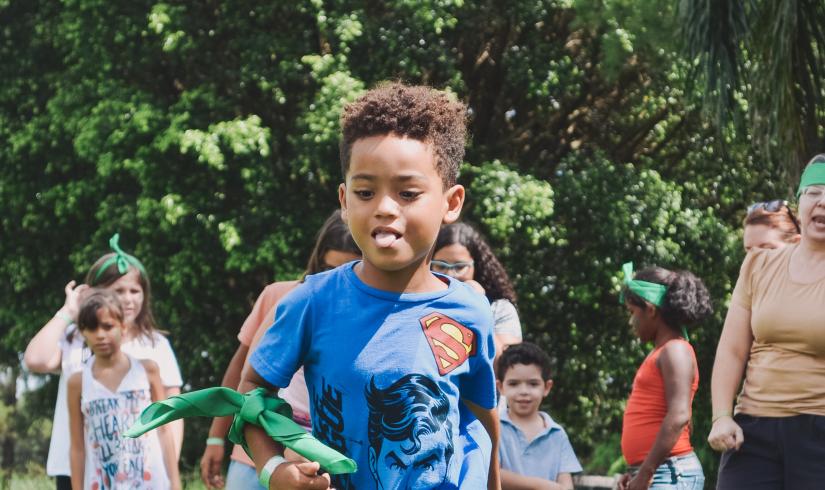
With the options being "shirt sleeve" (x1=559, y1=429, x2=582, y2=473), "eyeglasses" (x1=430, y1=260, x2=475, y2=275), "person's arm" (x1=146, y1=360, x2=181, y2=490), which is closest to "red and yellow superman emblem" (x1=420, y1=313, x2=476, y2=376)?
"eyeglasses" (x1=430, y1=260, x2=475, y2=275)

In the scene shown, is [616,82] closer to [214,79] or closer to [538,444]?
[214,79]

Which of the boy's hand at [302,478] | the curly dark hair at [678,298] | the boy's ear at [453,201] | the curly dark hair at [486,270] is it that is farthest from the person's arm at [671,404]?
the boy's hand at [302,478]

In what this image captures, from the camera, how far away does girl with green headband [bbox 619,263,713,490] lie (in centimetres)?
526

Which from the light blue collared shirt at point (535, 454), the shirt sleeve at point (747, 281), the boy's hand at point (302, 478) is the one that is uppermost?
the shirt sleeve at point (747, 281)

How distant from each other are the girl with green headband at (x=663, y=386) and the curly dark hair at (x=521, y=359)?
48 centimetres

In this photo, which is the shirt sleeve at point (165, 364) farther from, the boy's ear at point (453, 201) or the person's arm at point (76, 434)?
the boy's ear at point (453, 201)

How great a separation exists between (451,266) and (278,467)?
112 inches

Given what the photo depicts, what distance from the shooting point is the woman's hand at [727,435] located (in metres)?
4.44

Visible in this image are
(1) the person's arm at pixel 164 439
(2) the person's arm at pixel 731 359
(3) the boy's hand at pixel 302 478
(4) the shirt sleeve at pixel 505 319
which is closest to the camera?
(3) the boy's hand at pixel 302 478

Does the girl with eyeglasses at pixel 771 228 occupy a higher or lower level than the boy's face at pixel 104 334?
higher

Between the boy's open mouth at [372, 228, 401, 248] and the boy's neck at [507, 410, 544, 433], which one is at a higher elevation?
the boy's open mouth at [372, 228, 401, 248]

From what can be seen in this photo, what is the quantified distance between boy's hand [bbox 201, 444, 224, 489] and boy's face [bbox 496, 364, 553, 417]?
57.7 inches

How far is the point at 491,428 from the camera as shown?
303 centimetres

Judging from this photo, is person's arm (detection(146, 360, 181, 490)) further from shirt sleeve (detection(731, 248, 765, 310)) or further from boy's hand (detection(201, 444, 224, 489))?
shirt sleeve (detection(731, 248, 765, 310))
